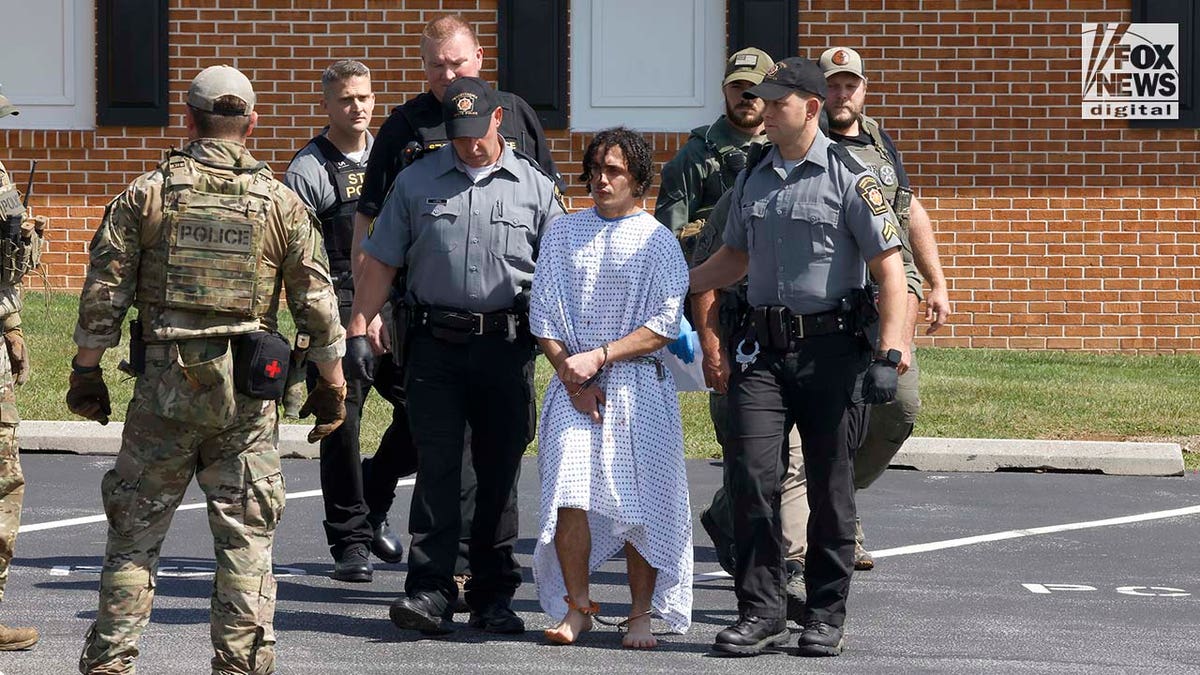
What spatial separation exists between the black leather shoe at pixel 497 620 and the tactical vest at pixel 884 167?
87.6 inches

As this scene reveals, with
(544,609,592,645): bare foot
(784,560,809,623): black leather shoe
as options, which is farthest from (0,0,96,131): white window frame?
(544,609,592,645): bare foot

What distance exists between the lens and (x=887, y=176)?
7883 millimetres

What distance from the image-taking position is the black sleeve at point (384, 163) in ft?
25.3

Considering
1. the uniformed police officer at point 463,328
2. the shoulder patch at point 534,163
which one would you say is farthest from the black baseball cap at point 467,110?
the shoulder patch at point 534,163

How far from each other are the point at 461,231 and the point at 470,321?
1.08 feet

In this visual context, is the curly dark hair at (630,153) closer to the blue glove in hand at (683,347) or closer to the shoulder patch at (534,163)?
the shoulder patch at (534,163)

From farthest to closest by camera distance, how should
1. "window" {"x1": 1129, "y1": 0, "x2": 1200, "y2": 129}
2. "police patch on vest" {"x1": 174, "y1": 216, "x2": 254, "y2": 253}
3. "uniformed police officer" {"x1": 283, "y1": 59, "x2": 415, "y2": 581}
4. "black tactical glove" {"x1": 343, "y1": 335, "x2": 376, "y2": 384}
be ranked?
"window" {"x1": 1129, "y1": 0, "x2": 1200, "y2": 129}
"uniformed police officer" {"x1": 283, "y1": 59, "x2": 415, "y2": 581}
"black tactical glove" {"x1": 343, "y1": 335, "x2": 376, "y2": 384}
"police patch on vest" {"x1": 174, "y1": 216, "x2": 254, "y2": 253}

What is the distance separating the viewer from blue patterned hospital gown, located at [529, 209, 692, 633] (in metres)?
6.96

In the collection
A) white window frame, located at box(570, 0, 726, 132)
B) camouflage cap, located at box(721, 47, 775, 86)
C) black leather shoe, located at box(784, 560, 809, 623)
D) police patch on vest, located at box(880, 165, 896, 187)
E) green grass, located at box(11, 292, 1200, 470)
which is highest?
white window frame, located at box(570, 0, 726, 132)

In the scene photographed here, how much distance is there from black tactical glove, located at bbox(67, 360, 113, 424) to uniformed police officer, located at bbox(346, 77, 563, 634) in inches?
52.7

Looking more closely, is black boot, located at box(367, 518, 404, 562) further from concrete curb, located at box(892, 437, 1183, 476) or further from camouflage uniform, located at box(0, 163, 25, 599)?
concrete curb, located at box(892, 437, 1183, 476)

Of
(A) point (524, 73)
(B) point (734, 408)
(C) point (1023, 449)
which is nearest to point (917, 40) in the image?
(A) point (524, 73)

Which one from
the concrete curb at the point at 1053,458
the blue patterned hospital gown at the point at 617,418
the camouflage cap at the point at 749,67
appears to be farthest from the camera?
the concrete curb at the point at 1053,458

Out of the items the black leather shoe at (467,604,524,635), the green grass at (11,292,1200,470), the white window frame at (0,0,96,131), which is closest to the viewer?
the black leather shoe at (467,604,524,635)
